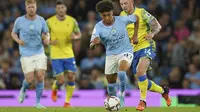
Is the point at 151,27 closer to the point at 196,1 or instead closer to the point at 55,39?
the point at 55,39

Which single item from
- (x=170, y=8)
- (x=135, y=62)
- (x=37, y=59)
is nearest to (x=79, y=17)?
(x=170, y=8)

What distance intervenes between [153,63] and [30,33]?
22.7ft

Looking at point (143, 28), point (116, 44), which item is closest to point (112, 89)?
point (116, 44)

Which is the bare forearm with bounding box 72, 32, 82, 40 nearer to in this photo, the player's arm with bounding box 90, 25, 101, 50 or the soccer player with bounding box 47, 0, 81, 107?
the soccer player with bounding box 47, 0, 81, 107

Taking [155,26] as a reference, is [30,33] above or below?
below

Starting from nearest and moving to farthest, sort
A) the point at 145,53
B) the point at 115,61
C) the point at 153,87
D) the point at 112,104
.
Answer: the point at 112,104
the point at 115,61
the point at 145,53
the point at 153,87

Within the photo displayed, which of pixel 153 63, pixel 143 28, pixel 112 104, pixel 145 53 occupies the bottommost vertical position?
pixel 112 104

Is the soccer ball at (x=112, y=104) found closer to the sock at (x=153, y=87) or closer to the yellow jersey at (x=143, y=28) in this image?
the yellow jersey at (x=143, y=28)

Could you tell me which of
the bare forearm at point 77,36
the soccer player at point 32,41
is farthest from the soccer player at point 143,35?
the bare forearm at point 77,36

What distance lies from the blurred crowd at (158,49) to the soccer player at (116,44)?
7.39 meters

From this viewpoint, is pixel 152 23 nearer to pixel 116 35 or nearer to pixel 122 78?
pixel 116 35

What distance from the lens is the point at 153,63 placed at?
78.6ft

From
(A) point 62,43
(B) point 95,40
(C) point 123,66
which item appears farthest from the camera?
(A) point 62,43

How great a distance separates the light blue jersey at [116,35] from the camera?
50.1 feet
